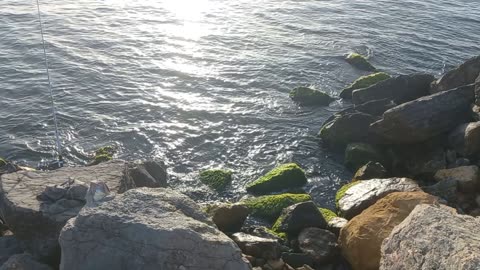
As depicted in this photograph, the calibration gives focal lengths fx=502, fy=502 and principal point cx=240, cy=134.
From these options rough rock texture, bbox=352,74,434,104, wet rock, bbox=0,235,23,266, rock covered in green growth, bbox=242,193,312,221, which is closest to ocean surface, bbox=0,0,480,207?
rock covered in green growth, bbox=242,193,312,221

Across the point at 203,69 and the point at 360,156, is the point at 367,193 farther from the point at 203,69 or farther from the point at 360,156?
the point at 203,69

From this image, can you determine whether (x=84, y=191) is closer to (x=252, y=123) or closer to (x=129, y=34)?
(x=252, y=123)

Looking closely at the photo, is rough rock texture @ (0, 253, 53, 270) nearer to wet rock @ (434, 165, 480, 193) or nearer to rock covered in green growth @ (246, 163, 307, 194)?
rock covered in green growth @ (246, 163, 307, 194)

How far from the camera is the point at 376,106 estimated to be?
59.0ft

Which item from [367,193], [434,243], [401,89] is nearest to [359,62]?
[401,89]

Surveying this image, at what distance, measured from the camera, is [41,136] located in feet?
56.2

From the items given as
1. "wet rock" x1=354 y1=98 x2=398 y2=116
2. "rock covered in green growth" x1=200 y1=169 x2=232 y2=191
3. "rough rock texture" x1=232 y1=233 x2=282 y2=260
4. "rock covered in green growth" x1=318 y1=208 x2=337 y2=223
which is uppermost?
"wet rock" x1=354 y1=98 x2=398 y2=116

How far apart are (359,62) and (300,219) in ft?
48.3

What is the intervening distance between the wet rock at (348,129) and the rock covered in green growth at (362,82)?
4158mm

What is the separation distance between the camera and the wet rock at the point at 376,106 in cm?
1780

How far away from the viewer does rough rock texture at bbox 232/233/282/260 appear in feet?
33.3

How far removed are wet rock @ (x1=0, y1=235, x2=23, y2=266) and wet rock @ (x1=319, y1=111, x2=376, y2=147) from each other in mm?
10429

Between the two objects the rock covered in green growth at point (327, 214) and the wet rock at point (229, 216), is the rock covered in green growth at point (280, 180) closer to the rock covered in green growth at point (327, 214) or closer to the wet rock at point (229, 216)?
the rock covered in green growth at point (327, 214)

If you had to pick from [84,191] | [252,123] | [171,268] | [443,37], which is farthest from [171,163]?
[443,37]
